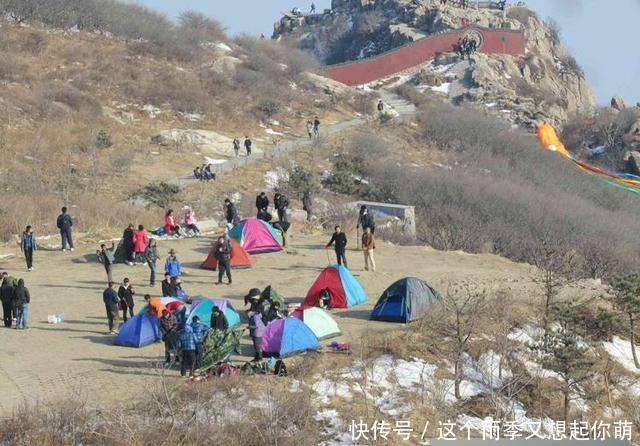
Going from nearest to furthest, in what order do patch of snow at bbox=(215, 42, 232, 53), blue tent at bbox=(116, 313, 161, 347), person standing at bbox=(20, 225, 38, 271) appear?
blue tent at bbox=(116, 313, 161, 347) < person standing at bbox=(20, 225, 38, 271) < patch of snow at bbox=(215, 42, 232, 53)

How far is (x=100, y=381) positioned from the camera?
13539mm

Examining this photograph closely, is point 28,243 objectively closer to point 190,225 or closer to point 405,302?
point 190,225

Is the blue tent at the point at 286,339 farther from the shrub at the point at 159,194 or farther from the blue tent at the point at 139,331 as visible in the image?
the shrub at the point at 159,194

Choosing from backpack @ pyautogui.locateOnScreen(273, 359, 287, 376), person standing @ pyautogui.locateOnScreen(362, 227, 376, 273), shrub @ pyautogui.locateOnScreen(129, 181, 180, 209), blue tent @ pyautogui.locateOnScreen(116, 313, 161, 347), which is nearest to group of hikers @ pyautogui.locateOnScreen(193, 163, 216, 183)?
shrub @ pyautogui.locateOnScreen(129, 181, 180, 209)

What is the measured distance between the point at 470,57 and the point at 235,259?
175 ft

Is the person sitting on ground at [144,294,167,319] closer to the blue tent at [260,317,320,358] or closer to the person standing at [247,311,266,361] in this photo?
the person standing at [247,311,266,361]

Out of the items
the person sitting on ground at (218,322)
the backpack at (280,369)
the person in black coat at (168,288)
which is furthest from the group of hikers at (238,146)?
the backpack at (280,369)

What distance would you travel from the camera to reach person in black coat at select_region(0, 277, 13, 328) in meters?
16.1

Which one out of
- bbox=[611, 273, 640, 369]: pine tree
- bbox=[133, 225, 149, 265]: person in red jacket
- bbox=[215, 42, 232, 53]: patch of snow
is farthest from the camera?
bbox=[215, 42, 232, 53]: patch of snow

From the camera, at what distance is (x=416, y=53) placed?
238 feet

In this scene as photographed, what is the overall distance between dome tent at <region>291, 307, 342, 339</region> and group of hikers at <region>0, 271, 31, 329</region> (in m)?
4.92

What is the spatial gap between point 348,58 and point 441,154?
145ft

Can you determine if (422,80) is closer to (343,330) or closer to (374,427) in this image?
(343,330)

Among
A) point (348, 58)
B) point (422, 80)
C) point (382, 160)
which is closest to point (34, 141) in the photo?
point (382, 160)
